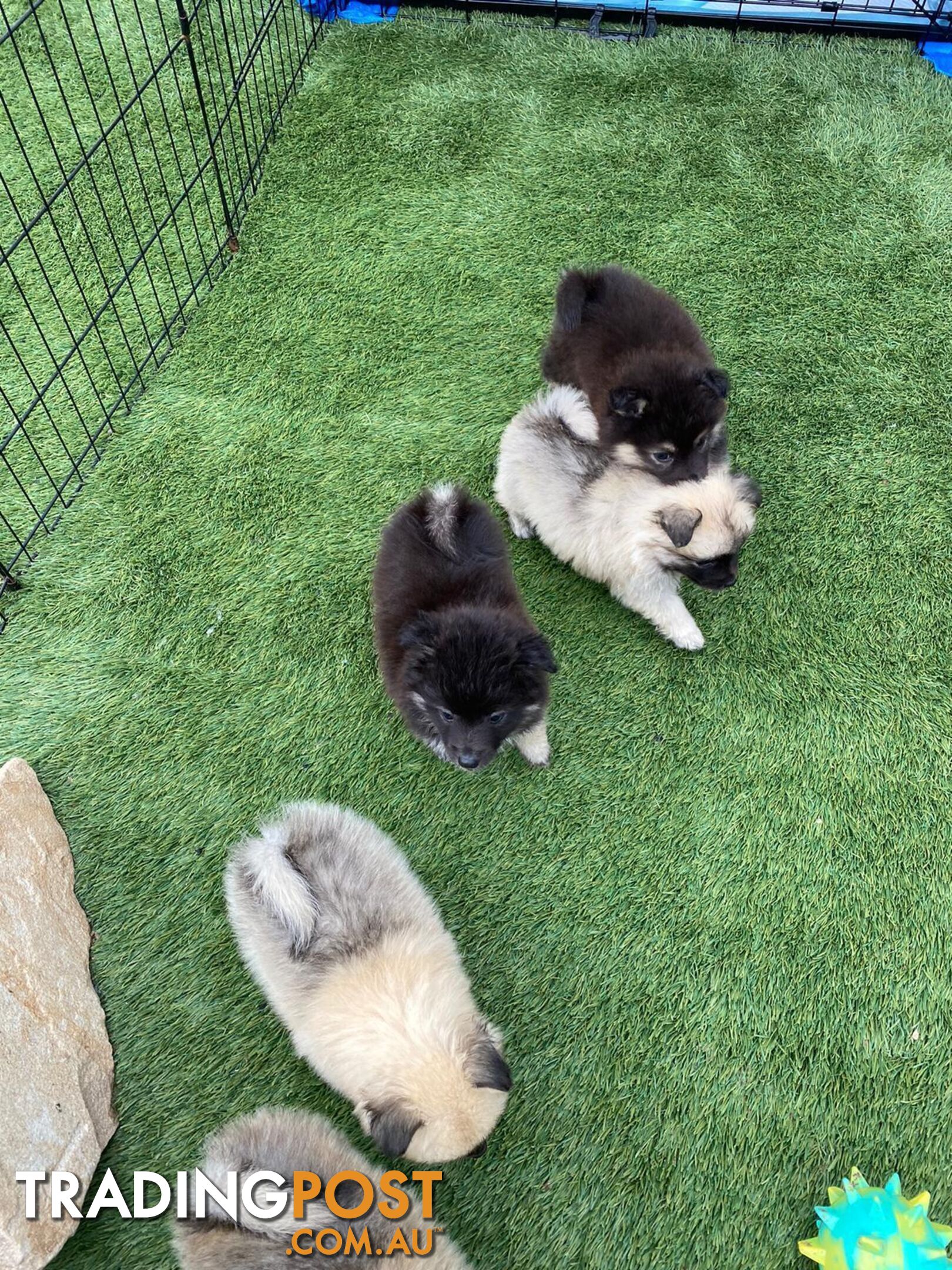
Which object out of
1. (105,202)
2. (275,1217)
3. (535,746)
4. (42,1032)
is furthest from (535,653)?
(105,202)

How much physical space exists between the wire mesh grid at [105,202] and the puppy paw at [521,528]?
5.27 ft

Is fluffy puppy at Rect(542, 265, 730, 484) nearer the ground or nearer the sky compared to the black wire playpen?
nearer the ground

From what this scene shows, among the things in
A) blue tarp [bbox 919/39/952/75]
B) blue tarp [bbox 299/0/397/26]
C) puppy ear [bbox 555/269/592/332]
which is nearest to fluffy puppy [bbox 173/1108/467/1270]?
puppy ear [bbox 555/269/592/332]

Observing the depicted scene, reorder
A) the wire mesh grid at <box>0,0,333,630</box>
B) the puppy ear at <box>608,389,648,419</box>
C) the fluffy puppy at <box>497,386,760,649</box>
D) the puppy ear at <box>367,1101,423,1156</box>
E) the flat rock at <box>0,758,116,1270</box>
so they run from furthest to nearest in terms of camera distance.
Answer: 1. the wire mesh grid at <box>0,0,333,630</box>
2. the puppy ear at <box>608,389,648,419</box>
3. the fluffy puppy at <box>497,386,760,649</box>
4. the flat rock at <box>0,758,116,1270</box>
5. the puppy ear at <box>367,1101,423,1156</box>

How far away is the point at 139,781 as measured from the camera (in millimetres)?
2461

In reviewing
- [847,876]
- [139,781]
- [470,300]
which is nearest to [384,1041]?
[139,781]

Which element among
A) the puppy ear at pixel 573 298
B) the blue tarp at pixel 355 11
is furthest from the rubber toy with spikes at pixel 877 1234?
the blue tarp at pixel 355 11

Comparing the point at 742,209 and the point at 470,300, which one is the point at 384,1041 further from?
the point at 742,209

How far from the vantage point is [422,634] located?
7.04ft

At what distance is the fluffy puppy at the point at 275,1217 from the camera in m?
1.61

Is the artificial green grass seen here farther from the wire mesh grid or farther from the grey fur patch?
the grey fur patch

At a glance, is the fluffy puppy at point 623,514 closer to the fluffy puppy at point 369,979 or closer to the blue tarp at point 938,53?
the fluffy puppy at point 369,979

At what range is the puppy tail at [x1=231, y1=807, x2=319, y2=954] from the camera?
195 cm

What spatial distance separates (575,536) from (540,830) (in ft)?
3.19
